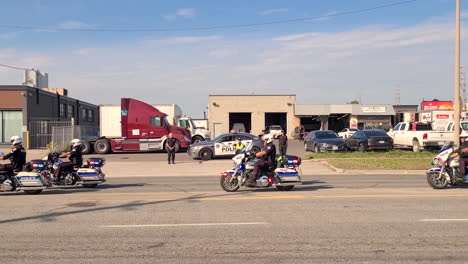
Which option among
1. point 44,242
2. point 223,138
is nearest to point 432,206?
point 44,242

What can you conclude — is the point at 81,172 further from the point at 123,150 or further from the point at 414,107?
the point at 414,107

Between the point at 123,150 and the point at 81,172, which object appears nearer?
the point at 81,172

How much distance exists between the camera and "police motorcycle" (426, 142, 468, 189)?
1282 cm

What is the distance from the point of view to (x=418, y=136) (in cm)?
2795

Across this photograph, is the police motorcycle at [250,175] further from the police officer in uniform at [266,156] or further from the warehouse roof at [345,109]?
the warehouse roof at [345,109]

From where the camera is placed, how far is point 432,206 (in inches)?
394

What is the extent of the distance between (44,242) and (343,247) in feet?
14.4

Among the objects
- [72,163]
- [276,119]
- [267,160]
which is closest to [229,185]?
[267,160]

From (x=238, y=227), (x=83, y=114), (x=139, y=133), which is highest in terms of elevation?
(x=83, y=114)

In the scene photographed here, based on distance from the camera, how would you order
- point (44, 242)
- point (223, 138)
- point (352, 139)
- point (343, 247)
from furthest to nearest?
point (352, 139), point (223, 138), point (44, 242), point (343, 247)

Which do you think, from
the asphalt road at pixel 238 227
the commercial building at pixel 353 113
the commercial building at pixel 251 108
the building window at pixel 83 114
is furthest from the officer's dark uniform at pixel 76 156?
the building window at pixel 83 114

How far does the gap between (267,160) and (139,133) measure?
19.7 metres

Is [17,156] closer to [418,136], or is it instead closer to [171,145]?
[171,145]

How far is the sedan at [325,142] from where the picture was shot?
27.8 metres
